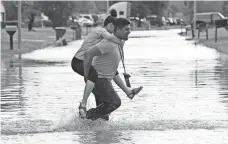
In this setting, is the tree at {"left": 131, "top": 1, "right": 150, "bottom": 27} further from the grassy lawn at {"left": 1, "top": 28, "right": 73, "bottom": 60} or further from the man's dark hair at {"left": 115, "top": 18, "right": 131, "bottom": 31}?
the man's dark hair at {"left": 115, "top": 18, "right": 131, "bottom": 31}

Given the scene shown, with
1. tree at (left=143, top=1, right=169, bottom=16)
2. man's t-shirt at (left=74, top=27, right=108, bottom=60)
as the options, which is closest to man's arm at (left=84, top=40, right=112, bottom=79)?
man's t-shirt at (left=74, top=27, right=108, bottom=60)

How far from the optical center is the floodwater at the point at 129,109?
34.5 ft

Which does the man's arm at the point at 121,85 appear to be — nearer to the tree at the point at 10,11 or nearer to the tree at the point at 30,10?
the tree at the point at 30,10

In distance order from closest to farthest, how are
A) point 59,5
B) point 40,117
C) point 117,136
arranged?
point 117,136 < point 40,117 < point 59,5

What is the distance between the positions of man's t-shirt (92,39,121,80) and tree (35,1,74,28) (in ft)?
218

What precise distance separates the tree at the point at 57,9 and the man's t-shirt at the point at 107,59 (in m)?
66.4

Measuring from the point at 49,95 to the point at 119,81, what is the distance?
4753 millimetres

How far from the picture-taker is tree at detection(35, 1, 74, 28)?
78500 mm

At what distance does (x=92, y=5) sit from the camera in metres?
127

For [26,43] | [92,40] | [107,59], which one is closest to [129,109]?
[92,40]

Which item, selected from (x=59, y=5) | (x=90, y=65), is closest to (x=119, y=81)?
(x=90, y=65)

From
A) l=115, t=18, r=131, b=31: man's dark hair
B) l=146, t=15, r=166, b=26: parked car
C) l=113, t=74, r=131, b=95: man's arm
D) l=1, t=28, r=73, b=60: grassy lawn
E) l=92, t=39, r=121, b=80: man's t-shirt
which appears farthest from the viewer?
l=146, t=15, r=166, b=26: parked car

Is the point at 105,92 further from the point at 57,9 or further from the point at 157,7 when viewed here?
the point at 157,7

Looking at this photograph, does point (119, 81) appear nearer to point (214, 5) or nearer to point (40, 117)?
point (40, 117)
